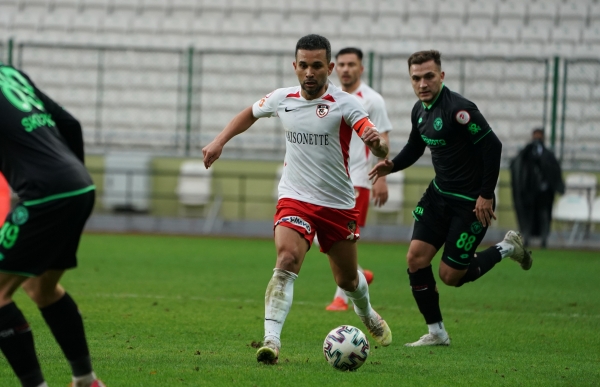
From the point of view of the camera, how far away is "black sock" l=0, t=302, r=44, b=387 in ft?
14.8

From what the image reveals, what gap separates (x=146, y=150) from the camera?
69.1 ft

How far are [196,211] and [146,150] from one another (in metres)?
1.89

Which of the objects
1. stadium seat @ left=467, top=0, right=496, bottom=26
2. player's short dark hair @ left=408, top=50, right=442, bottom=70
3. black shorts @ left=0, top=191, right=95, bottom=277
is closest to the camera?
black shorts @ left=0, top=191, right=95, bottom=277

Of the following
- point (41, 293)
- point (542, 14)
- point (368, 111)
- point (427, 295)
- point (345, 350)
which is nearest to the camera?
point (41, 293)

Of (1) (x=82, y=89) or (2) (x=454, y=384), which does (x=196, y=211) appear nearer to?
(1) (x=82, y=89)

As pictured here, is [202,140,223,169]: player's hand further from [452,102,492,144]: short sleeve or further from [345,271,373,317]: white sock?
[452,102,492,144]: short sleeve

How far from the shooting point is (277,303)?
621 cm

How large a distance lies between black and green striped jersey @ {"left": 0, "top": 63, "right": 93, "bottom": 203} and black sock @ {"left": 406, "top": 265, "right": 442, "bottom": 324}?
11.8 ft

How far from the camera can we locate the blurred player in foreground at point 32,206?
4477 millimetres

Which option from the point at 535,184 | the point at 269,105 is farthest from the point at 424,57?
the point at 535,184

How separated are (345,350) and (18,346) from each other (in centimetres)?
227

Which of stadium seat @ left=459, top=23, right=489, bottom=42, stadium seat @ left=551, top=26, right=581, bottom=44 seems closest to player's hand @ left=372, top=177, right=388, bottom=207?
stadium seat @ left=459, top=23, right=489, bottom=42

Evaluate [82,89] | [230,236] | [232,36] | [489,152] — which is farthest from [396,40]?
[489,152]

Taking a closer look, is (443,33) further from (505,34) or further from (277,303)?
(277,303)
